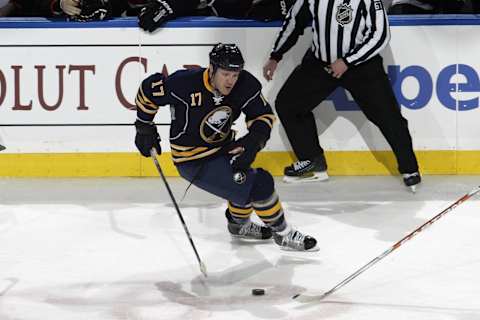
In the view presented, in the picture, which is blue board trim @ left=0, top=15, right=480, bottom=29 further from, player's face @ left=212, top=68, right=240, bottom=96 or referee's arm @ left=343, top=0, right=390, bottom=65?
player's face @ left=212, top=68, right=240, bottom=96

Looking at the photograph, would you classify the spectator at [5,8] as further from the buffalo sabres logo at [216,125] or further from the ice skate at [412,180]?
the ice skate at [412,180]

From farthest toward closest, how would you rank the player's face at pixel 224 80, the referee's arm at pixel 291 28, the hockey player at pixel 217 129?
the referee's arm at pixel 291 28
the hockey player at pixel 217 129
the player's face at pixel 224 80

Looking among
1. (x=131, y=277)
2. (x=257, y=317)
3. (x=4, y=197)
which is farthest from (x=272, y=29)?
(x=257, y=317)

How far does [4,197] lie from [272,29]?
182cm

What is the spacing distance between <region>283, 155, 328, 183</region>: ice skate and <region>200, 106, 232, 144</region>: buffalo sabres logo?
1594mm

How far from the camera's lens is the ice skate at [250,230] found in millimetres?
5492

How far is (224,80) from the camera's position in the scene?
4.89m

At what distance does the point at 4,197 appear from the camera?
641 centimetres

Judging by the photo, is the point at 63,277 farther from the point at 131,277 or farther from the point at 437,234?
the point at 437,234

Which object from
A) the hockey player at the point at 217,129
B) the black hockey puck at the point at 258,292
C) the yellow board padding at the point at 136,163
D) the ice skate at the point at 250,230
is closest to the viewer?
the black hockey puck at the point at 258,292

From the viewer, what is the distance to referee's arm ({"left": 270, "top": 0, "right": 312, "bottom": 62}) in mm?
6621

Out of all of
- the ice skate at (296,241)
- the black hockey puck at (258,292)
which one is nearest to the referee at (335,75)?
the ice skate at (296,241)

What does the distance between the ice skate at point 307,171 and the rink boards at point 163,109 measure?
0.16m

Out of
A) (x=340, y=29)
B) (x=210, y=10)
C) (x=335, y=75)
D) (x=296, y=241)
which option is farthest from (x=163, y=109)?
(x=296, y=241)
